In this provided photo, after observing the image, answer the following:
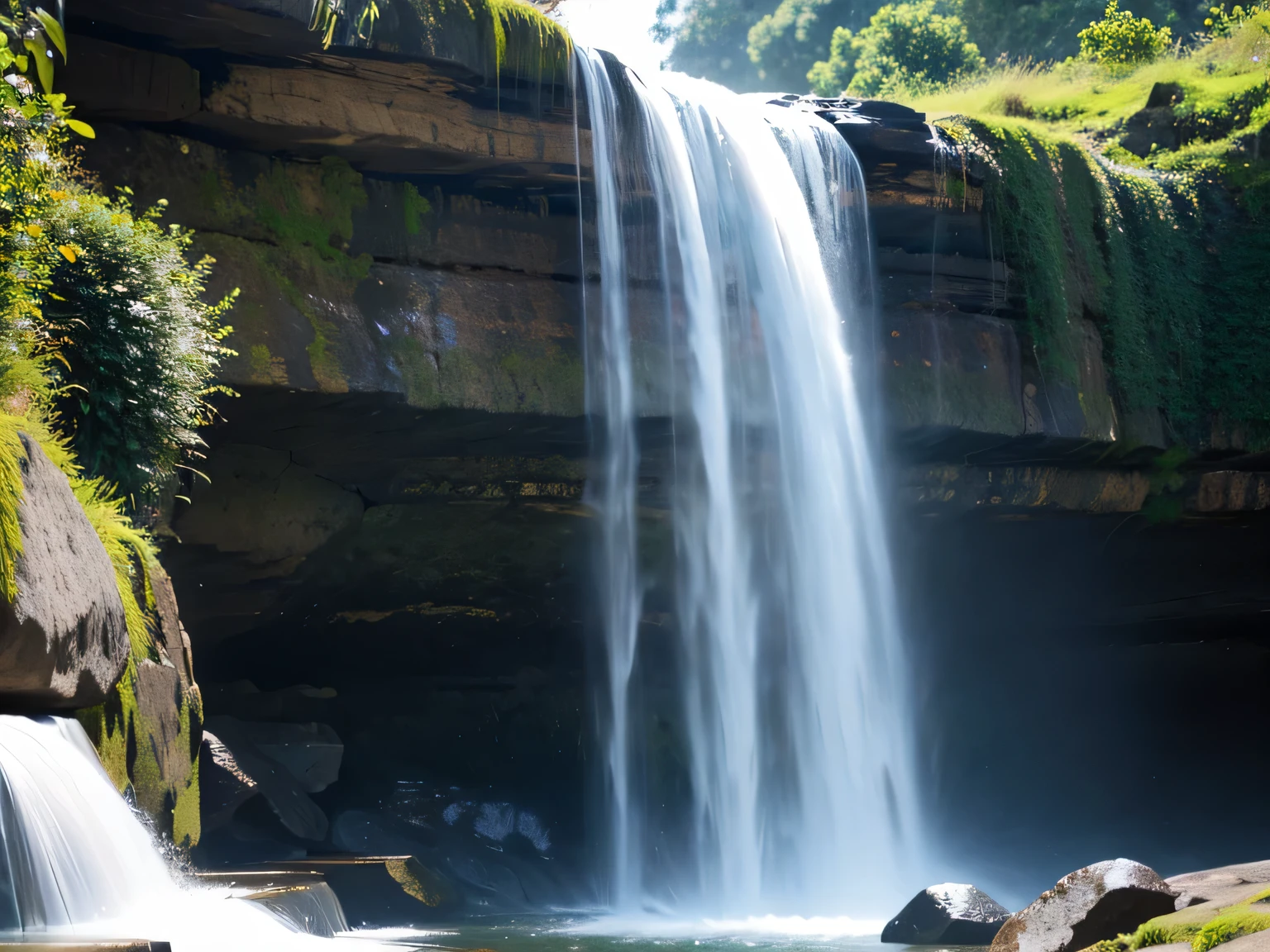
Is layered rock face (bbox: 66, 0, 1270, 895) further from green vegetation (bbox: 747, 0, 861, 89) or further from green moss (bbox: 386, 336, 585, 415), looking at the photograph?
green vegetation (bbox: 747, 0, 861, 89)

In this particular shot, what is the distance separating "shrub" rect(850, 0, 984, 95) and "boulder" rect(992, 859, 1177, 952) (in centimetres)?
2291

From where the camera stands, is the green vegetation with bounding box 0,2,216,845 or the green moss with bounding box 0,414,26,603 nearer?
the green moss with bounding box 0,414,26,603

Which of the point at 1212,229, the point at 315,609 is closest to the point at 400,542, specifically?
the point at 315,609

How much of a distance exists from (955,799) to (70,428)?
12.6m

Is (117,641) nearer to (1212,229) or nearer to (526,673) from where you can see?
(526,673)

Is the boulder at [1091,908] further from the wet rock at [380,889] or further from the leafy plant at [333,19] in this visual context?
the leafy plant at [333,19]

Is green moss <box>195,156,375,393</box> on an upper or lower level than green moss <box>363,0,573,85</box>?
lower

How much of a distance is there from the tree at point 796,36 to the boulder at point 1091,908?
3178 cm

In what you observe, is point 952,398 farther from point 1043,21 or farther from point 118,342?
point 1043,21

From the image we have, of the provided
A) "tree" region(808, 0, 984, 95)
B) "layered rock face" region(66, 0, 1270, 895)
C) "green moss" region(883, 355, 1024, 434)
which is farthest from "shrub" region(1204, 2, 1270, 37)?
"green moss" region(883, 355, 1024, 434)

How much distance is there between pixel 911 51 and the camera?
27094 millimetres

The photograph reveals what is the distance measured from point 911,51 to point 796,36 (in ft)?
31.6

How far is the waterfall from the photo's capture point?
10.4 metres

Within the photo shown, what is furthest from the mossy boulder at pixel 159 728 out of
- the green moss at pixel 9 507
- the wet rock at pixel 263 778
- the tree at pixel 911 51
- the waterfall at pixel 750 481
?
the tree at pixel 911 51
